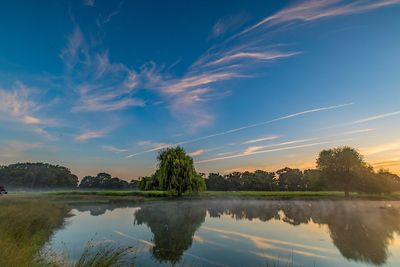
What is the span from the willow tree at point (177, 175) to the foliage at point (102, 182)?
8959cm

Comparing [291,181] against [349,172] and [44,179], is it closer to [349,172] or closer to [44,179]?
[349,172]

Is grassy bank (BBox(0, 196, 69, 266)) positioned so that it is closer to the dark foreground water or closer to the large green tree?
the dark foreground water

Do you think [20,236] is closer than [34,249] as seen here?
No

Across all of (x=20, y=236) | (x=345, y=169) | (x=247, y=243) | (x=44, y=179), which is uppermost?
(x=44, y=179)

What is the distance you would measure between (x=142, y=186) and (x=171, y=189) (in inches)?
561

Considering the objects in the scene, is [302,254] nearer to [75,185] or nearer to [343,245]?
[343,245]

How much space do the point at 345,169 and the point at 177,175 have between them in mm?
35377

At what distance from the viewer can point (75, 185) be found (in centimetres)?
13425

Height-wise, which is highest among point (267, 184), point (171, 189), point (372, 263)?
point (267, 184)

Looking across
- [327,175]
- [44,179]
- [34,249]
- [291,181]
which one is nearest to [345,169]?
[327,175]

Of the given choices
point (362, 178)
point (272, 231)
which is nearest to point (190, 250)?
point (272, 231)

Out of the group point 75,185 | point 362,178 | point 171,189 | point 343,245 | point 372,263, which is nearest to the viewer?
point 372,263

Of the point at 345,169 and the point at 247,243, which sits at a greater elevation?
the point at 345,169

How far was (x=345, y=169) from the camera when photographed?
217 ft
